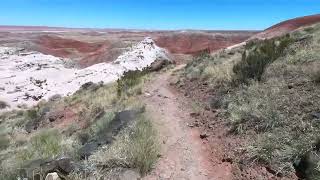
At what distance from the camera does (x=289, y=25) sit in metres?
32.3

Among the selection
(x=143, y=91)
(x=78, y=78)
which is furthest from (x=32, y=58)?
(x=143, y=91)

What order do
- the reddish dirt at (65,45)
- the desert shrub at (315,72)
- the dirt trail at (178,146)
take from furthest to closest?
the reddish dirt at (65,45) → the desert shrub at (315,72) → the dirt trail at (178,146)

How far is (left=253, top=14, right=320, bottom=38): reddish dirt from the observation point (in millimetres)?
29561

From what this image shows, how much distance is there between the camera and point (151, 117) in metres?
10.4

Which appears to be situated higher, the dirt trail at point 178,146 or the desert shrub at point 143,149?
the desert shrub at point 143,149

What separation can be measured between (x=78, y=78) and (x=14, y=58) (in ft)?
48.4

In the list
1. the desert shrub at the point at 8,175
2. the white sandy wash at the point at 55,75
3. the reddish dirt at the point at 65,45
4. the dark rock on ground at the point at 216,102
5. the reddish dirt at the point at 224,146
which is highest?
the dark rock on ground at the point at 216,102

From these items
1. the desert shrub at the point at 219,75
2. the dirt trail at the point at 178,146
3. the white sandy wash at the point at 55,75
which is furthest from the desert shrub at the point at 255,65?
the white sandy wash at the point at 55,75

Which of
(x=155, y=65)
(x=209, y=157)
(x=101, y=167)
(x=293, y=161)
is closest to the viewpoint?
(x=293, y=161)

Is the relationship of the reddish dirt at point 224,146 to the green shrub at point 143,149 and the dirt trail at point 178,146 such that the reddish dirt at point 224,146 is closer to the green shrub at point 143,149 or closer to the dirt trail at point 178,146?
the dirt trail at point 178,146

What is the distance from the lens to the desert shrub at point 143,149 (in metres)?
6.98

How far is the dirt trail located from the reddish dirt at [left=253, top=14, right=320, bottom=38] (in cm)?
1823

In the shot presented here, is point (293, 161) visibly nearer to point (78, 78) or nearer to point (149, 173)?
point (149, 173)

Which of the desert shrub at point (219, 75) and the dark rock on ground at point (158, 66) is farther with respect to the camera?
the dark rock on ground at point (158, 66)
